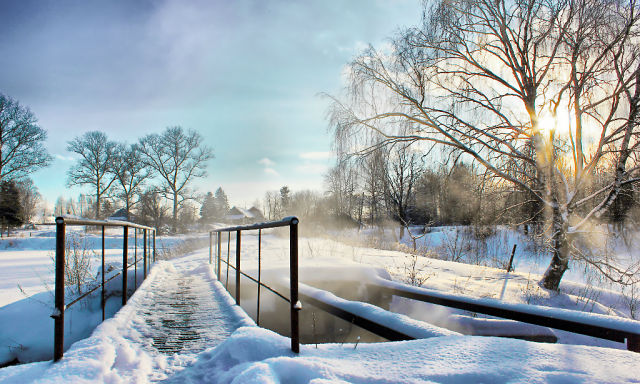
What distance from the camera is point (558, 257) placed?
6035 mm

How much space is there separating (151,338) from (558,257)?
6894 millimetres

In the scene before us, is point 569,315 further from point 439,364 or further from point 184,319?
A: point 184,319

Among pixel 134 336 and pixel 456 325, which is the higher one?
pixel 134 336

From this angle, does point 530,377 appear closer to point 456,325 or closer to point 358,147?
point 456,325

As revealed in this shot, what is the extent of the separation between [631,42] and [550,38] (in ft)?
4.10

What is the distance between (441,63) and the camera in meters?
6.88

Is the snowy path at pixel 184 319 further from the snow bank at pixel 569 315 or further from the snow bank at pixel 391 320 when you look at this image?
the snow bank at pixel 569 315

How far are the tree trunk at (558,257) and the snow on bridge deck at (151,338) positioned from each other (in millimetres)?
5950

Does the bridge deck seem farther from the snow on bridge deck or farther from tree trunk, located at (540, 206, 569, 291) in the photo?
tree trunk, located at (540, 206, 569, 291)

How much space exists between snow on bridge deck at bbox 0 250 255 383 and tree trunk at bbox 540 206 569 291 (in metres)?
5.95

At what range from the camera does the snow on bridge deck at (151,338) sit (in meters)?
1.77

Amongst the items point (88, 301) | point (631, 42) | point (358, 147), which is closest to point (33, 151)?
point (88, 301)

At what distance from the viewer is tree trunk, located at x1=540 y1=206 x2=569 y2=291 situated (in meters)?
5.98

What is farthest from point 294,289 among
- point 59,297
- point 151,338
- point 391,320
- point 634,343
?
point 634,343
